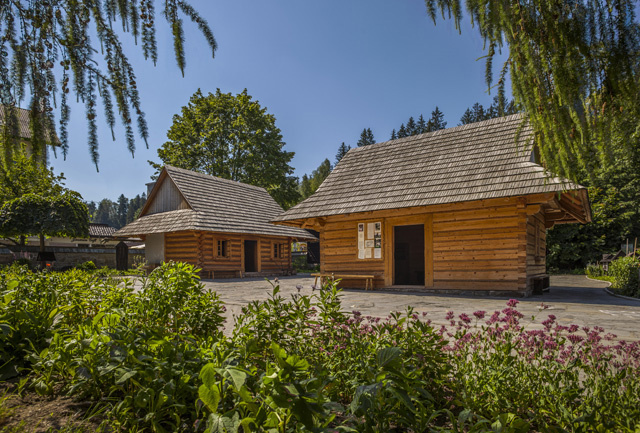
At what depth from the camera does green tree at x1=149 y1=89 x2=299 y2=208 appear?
32.9 metres

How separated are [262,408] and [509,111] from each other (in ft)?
9.86

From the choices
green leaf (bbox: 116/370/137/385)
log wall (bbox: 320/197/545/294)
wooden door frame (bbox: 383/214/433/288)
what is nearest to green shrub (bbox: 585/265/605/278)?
log wall (bbox: 320/197/545/294)

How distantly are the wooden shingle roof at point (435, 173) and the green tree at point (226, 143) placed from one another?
60.5 ft

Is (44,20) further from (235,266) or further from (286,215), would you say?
(235,266)

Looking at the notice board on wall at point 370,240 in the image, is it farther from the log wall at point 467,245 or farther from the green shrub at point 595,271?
the green shrub at point 595,271

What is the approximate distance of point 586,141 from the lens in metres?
2.71

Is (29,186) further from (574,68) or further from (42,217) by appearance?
(574,68)

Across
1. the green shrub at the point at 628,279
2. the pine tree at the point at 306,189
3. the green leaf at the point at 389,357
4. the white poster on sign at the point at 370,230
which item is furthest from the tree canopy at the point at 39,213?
the pine tree at the point at 306,189

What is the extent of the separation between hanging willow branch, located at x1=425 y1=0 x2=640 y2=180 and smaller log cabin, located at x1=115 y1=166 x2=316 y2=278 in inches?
667

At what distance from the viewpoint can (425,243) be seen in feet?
40.1

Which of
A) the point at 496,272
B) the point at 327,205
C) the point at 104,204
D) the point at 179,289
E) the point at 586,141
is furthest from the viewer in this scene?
the point at 104,204

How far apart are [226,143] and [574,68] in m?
32.9

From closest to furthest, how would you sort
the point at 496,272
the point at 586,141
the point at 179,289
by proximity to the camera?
the point at 586,141 < the point at 179,289 < the point at 496,272

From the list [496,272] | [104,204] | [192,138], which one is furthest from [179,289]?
[104,204]
